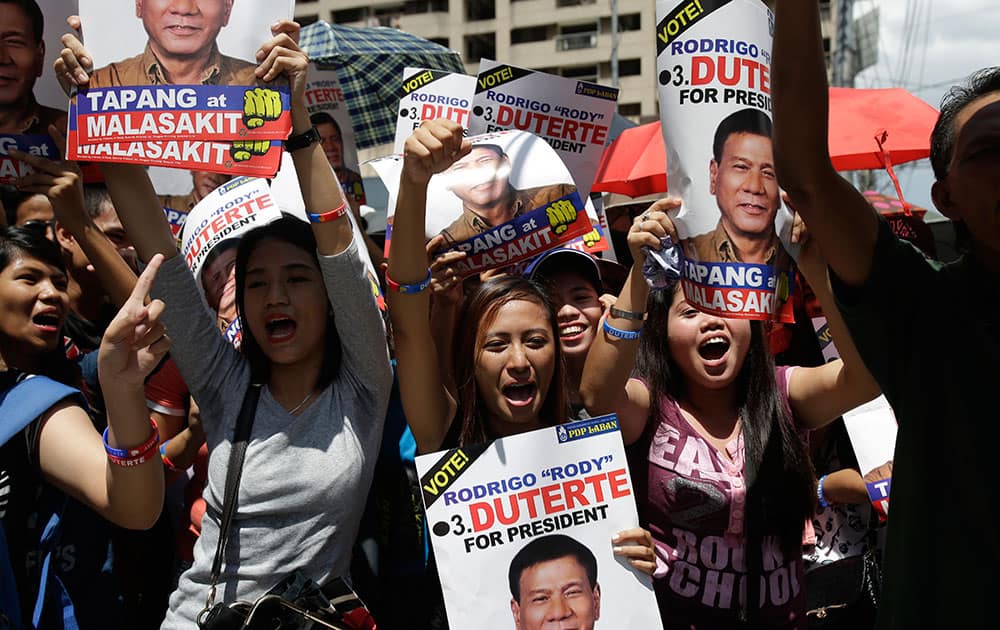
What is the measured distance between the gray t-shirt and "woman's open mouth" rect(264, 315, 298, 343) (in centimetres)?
13

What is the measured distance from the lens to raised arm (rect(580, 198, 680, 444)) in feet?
7.99

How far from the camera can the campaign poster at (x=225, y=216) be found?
3021 mm

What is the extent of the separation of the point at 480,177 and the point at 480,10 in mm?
48268

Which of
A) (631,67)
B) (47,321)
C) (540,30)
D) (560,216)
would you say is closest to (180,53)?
(47,321)

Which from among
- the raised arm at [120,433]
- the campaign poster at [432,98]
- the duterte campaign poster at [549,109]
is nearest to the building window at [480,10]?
the campaign poster at [432,98]

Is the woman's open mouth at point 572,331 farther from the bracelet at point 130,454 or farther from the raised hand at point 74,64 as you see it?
the raised hand at point 74,64

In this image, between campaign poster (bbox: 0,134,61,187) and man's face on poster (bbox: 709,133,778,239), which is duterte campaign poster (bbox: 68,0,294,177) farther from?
man's face on poster (bbox: 709,133,778,239)

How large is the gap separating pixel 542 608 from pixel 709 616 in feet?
1.74

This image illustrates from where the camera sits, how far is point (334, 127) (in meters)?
4.59

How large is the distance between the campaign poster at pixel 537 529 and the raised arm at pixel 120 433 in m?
0.61

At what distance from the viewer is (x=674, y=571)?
2447 millimetres

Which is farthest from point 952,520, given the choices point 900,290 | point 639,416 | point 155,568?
point 155,568

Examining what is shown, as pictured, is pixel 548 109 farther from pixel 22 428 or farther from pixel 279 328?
pixel 22 428

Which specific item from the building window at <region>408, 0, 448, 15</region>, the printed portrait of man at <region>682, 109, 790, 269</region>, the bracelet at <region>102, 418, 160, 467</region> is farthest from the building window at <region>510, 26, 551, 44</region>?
the bracelet at <region>102, 418, 160, 467</region>
